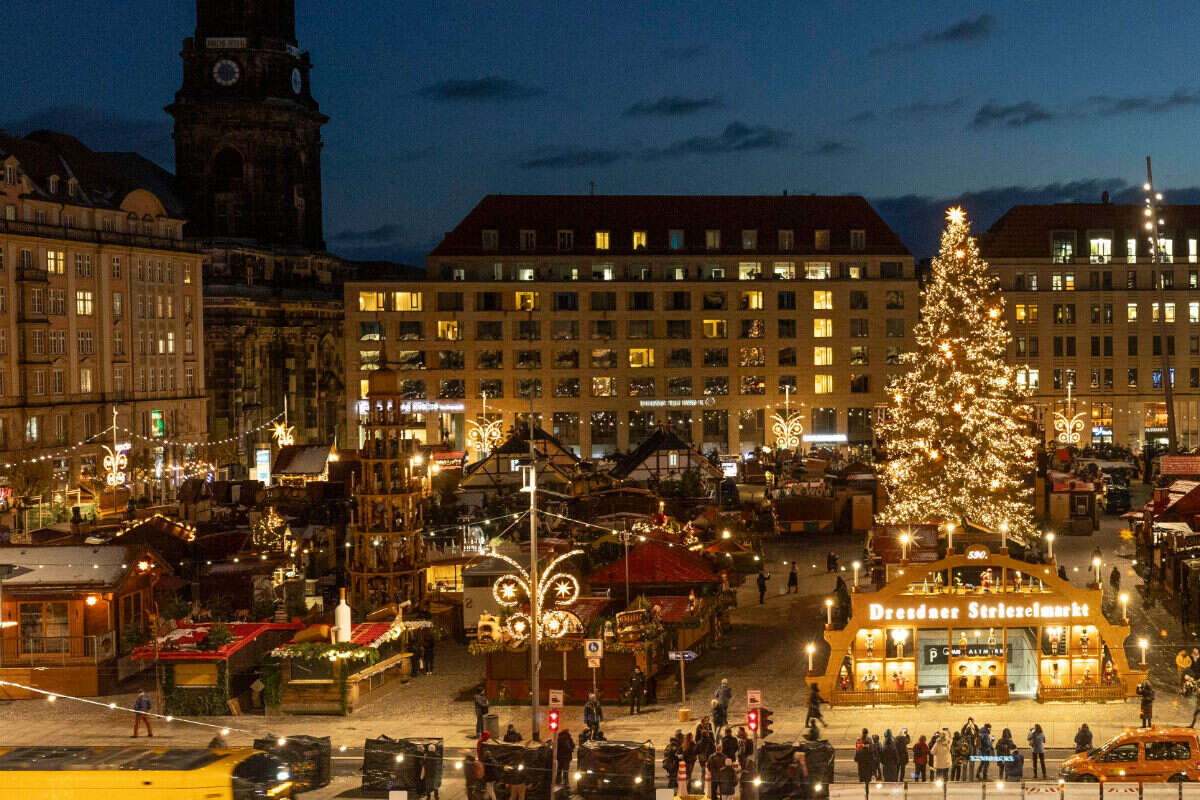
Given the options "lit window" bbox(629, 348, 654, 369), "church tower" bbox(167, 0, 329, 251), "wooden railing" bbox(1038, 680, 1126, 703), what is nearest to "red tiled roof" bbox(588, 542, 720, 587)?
"wooden railing" bbox(1038, 680, 1126, 703)

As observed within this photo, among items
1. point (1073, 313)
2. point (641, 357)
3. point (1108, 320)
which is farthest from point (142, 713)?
point (1108, 320)

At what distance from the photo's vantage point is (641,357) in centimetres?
10238

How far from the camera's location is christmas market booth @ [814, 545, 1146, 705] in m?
34.4

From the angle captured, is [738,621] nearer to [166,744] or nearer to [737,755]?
[737,755]

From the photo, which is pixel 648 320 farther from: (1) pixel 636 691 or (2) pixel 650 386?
(1) pixel 636 691

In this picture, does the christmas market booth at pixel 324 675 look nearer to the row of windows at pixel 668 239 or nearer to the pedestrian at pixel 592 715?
the pedestrian at pixel 592 715

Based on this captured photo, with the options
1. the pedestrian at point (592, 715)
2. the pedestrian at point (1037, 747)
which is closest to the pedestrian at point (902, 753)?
the pedestrian at point (1037, 747)

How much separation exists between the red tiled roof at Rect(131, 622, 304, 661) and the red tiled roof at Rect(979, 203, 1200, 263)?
77.2 metres

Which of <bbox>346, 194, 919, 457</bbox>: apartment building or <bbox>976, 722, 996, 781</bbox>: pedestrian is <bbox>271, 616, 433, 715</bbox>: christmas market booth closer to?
<bbox>976, 722, 996, 781</bbox>: pedestrian

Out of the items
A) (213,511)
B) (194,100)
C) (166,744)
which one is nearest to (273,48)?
(194,100)

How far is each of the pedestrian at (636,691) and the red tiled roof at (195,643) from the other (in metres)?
9.15

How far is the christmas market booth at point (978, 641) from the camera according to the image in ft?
113

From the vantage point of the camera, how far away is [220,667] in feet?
114

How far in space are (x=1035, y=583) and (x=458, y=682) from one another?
14.1 metres
